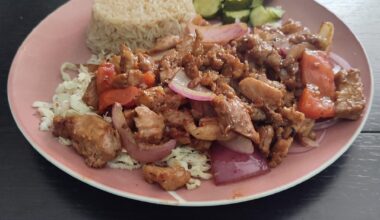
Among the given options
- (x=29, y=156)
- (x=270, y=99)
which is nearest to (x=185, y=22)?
(x=270, y=99)

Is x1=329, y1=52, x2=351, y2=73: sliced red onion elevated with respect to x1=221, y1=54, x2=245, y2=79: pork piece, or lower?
lower

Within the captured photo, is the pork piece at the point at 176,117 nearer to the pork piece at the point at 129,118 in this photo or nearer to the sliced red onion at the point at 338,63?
the pork piece at the point at 129,118

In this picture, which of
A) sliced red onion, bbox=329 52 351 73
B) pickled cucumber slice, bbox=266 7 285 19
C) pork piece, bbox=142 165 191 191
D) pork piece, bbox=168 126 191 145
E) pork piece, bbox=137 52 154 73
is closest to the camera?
pork piece, bbox=142 165 191 191

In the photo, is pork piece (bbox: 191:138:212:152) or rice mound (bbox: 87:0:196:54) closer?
pork piece (bbox: 191:138:212:152)

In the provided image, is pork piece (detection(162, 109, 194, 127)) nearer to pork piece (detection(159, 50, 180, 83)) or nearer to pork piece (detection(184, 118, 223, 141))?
pork piece (detection(184, 118, 223, 141))

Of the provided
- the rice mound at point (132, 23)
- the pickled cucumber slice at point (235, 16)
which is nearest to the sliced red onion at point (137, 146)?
the rice mound at point (132, 23)

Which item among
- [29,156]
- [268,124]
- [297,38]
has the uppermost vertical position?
[297,38]

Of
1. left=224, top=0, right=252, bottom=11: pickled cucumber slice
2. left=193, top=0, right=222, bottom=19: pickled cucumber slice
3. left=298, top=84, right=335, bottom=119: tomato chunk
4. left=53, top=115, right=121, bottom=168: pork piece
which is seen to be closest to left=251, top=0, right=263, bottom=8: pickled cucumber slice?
left=224, top=0, right=252, bottom=11: pickled cucumber slice

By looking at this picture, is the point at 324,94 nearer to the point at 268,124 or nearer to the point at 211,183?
the point at 268,124
